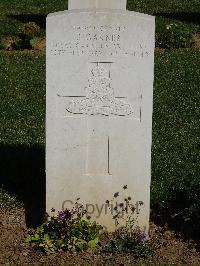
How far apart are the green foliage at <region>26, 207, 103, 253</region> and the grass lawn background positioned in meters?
0.92

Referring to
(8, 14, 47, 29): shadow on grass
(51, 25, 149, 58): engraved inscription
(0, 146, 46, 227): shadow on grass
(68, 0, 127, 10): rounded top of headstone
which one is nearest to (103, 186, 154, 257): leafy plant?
(0, 146, 46, 227): shadow on grass

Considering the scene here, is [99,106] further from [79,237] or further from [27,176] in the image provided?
[27,176]

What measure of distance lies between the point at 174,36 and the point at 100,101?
26.7 ft

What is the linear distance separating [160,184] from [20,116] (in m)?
3.18

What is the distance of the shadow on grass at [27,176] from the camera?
672 cm

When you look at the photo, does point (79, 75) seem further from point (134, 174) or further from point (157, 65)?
point (157, 65)

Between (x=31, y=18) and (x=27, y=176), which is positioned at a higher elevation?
(x=31, y=18)

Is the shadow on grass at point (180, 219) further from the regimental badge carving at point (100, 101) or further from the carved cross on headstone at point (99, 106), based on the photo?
the regimental badge carving at point (100, 101)

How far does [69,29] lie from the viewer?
5566mm

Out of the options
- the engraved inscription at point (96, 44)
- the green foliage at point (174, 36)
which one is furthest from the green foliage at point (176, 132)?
the engraved inscription at point (96, 44)

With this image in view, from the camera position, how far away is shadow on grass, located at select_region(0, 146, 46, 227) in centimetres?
672

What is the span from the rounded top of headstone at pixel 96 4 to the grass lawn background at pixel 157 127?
2.01 m

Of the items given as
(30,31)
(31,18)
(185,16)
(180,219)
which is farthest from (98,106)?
(185,16)

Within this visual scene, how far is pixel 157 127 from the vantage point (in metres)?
9.12
